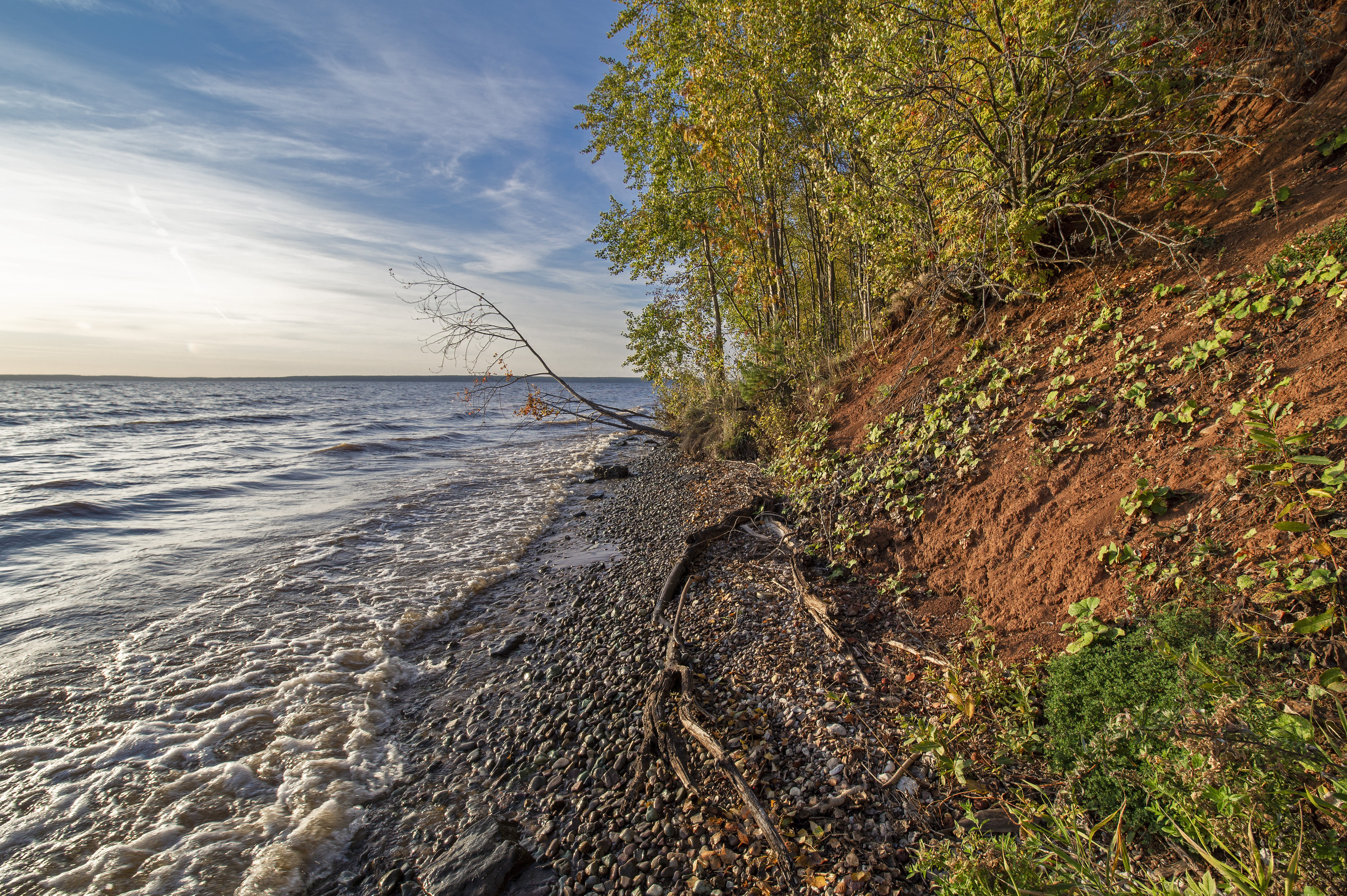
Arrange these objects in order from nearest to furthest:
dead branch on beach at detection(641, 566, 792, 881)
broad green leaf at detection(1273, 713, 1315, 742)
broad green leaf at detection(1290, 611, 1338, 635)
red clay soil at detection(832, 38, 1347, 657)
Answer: broad green leaf at detection(1273, 713, 1315, 742), broad green leaf at detection(1290, 611, 1338, 635), dead branch on beach at detection(641, 566, 792, 881), red clay soil at detection(832, 38, 1347, 657)

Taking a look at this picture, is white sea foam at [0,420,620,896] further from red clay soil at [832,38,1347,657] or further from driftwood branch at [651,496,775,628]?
red clay soil at [832,38,1347,657]

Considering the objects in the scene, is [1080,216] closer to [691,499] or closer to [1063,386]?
[1063,386]

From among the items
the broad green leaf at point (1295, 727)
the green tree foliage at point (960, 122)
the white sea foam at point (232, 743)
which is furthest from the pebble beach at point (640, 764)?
the green tree foliage at point (960, 122)

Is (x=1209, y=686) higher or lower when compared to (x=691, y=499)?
higher

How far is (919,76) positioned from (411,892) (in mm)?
8434

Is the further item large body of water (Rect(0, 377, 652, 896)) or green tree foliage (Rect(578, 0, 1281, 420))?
green tree foliage (Rect(578, 0, 1281, 420))

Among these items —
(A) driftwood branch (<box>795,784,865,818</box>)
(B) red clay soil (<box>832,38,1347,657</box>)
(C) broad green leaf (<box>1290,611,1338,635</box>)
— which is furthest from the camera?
(B) red clay soil (<box>832,38,1347,657</box>)

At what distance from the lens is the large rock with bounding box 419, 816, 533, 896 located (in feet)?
10.6

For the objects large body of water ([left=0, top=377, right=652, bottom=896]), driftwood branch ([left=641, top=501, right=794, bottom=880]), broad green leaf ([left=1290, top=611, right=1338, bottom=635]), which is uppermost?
broad green leaf ([left=1290, top=611, right=1338, bottom=635])

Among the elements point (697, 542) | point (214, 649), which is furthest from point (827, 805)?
point (214, 649)

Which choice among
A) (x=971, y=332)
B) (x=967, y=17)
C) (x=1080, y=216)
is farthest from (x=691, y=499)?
(x=967, y=17)

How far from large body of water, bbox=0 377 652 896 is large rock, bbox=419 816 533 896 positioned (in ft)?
3.18

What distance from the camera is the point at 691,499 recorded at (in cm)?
1073

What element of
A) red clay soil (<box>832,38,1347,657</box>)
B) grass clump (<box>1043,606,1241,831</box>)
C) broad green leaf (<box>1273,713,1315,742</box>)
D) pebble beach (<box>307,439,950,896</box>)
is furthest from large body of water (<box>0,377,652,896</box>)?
broad green leaf (<box>1273,713,1315,742</box>)
